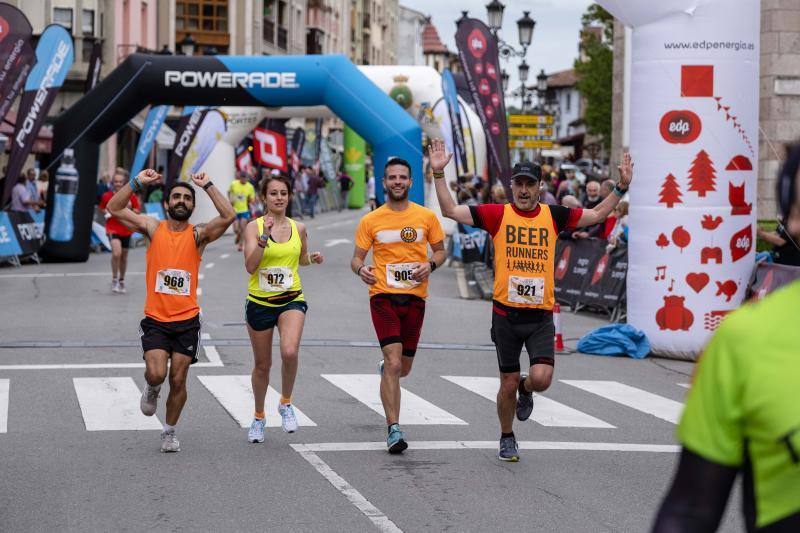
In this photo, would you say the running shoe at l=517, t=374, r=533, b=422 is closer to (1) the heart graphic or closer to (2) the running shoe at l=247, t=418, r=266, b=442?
(2) the running shoe at l=247, t=418, r=266, b=442

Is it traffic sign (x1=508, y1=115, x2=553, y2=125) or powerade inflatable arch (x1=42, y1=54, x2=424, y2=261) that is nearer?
powerade inflatable arch (x1=42, y1=54, x2=424, y2=261)

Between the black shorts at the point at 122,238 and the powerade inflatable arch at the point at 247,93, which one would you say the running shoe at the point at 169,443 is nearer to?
the black shorts at the point at 122,238

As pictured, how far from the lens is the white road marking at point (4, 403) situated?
949cm

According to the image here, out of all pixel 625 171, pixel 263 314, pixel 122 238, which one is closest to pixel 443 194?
pixel 625 171

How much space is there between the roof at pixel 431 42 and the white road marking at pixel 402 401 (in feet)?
491

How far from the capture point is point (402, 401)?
10.8 meters

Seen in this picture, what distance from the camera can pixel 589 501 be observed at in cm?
718

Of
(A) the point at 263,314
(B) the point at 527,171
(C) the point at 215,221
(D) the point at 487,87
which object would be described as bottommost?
(A) the point at 263,314

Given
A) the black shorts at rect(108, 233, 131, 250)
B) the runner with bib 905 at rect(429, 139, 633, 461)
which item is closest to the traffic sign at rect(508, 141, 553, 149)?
the black shorts at rect(108, 233, 131, 250)

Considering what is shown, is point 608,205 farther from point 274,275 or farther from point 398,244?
point 274,275

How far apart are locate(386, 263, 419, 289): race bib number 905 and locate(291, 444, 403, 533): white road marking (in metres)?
1.18

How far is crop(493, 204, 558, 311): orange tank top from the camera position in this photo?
8328mm

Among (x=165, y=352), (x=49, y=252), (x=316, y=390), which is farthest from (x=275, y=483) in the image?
(x=49, y=252)

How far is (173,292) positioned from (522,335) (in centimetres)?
217
